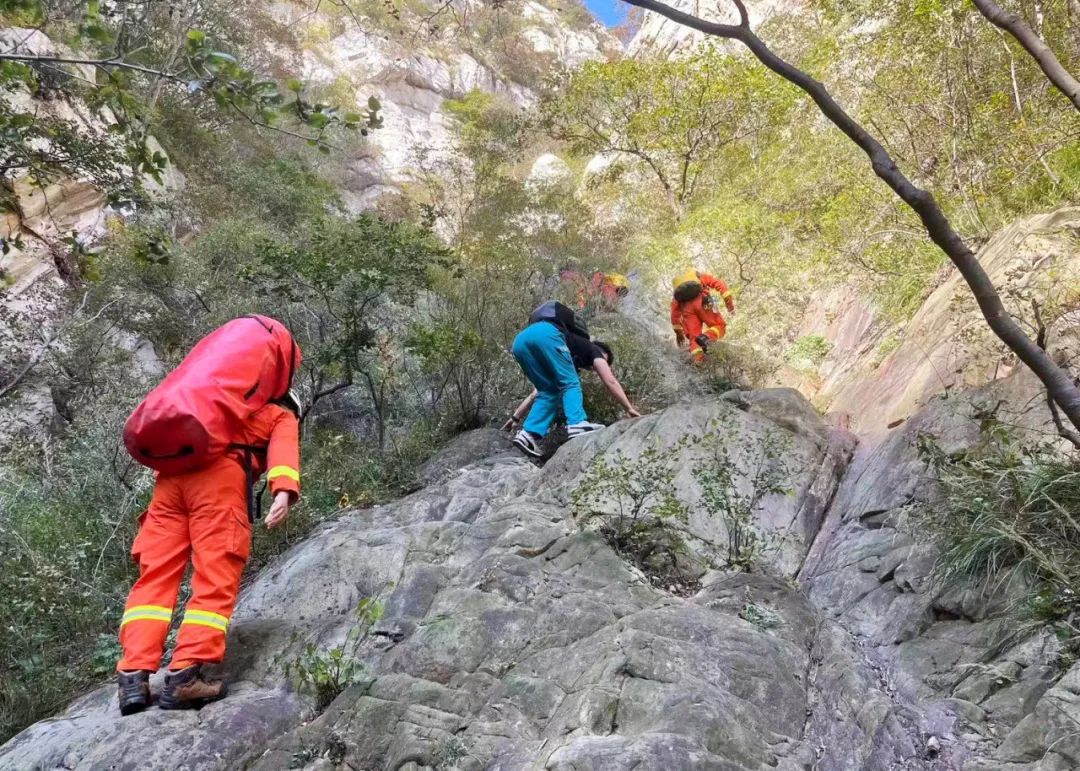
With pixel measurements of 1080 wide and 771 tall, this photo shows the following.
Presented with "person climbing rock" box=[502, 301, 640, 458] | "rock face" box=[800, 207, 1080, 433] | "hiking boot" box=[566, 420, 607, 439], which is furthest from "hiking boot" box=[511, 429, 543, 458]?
"rock face" box=[800, 207, 1080, 433]

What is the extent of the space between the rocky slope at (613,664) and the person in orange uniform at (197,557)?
171mm

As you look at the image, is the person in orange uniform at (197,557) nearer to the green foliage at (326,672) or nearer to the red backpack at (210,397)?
the red backpack at (210,397)

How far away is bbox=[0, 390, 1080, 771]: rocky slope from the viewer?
227 centimetres

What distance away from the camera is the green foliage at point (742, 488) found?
3791 millimetres

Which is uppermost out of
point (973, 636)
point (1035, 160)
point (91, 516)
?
point (1035, 160)

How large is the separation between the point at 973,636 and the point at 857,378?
13.7ft

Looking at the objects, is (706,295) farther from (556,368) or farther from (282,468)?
(282,468)

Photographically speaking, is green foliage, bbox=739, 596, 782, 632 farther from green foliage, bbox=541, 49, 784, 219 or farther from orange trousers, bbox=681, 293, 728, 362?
green foliage, bbox=541, 49, 784, 219

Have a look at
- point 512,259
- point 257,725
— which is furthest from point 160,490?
point 512,259

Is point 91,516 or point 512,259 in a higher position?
point 512,259

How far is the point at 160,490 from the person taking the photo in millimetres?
3113

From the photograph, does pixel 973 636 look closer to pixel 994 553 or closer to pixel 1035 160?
pixel 994 553

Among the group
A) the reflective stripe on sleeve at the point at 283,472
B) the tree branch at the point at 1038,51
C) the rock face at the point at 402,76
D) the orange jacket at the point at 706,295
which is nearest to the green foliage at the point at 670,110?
the orange jacket at the point at 706,295

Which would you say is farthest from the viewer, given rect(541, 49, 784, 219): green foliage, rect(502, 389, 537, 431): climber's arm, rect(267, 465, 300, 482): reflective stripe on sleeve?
rect(541, 49, 784, 219): green foliage
